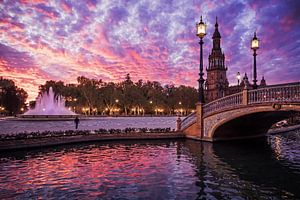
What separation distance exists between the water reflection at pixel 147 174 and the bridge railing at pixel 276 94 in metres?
3.97

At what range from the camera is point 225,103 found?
2356 centimetres

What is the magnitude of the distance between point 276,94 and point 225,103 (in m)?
5.61

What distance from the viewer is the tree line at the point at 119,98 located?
336 feet

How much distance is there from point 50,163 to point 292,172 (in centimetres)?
1326

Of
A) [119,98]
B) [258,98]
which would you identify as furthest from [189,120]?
[119,98]

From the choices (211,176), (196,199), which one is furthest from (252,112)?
(196,199)

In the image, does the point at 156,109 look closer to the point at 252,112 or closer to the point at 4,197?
the point at 252,112

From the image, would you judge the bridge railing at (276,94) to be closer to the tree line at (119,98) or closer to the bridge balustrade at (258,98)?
the bridge balustrade at (258,98)

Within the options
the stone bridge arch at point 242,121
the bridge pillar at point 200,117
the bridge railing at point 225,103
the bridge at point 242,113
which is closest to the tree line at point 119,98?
the stone bridge arch at point 242,121

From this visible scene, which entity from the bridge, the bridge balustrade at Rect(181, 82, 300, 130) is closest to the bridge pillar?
the bridge

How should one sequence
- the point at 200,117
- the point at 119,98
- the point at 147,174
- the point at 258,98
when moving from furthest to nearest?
the point at 119,98 < the point at 200,117 < the point at 258,98 < the point at 147,174

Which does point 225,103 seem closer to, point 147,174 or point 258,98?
point 258,98

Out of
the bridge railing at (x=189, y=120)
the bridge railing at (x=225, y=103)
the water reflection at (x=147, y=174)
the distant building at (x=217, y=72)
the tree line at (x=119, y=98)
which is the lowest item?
the water reflection at (x=147, y=174)

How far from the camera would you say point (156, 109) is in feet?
370
